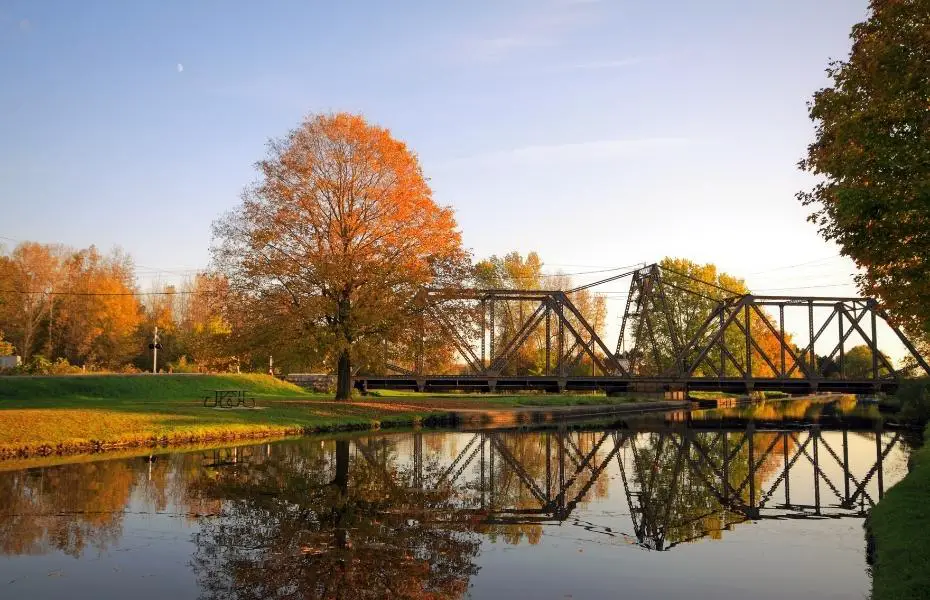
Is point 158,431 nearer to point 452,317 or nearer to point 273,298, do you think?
point 273,298

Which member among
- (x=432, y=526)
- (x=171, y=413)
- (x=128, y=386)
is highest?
(x=128, y=386)

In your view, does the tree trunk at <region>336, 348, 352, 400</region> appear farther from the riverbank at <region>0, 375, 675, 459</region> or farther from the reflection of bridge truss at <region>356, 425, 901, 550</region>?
the reflection of bridge truss at <region>356, 425, 901, 550</region>

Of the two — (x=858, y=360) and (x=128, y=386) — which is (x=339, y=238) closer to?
(x=128, y=386)

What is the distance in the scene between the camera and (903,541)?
12898 millimetres

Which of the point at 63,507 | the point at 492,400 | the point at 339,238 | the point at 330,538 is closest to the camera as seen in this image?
the point at 330,538

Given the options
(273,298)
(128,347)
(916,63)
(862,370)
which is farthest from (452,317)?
(862,370)

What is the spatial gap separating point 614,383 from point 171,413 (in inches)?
1399

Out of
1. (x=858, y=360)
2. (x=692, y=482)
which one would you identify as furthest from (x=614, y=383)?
(x=858, y=360)

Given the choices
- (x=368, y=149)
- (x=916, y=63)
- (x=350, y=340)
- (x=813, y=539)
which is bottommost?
(x=813, y=539)

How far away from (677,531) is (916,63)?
11.9 meters

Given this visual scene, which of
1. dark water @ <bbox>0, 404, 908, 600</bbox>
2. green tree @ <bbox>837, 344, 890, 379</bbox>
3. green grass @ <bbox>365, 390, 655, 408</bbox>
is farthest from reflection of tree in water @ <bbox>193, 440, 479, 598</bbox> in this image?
green tree @ <bbox>837, 344, 890, 379</bbox>

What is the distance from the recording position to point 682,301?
292 feet

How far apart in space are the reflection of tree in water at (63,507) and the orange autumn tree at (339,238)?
17575 millimetres

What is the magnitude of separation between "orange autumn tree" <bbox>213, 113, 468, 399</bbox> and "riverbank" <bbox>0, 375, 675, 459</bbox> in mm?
3897
